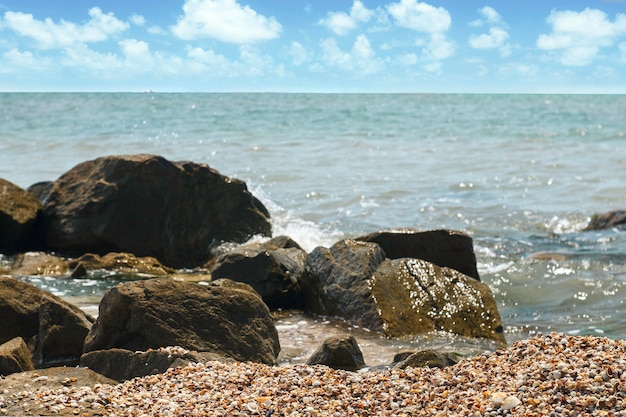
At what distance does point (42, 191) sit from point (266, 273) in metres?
5.44

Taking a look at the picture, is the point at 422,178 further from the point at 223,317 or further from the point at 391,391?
the point at 391,391

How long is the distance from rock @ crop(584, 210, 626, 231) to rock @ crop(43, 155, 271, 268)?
22.8ft

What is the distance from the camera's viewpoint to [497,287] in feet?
38.7

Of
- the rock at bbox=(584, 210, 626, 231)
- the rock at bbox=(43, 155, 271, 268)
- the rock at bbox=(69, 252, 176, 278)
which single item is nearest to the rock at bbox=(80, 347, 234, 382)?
the rock at bbox=(69, 252, 176, 278)

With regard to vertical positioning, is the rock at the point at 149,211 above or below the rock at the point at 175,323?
above

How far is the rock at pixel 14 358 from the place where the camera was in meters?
6.33

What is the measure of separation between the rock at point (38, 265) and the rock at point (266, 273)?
2862mm

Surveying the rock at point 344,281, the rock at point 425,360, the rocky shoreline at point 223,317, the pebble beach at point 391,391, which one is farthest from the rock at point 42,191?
the rock at point 425,360

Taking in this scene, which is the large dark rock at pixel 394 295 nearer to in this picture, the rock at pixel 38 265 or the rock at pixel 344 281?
the rock at pixel 344 281

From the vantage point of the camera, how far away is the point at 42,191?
13.5 meters

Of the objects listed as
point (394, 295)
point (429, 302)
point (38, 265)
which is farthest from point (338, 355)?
point (38, 265)

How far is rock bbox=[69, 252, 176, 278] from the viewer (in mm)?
11523

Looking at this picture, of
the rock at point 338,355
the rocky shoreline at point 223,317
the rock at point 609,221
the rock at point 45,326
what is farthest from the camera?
the rock at point 609,221

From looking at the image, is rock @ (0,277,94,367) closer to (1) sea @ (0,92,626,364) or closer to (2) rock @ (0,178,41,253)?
(1) sea @ (0,92,626,364)
